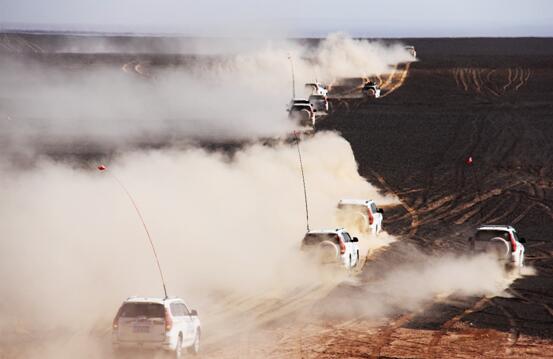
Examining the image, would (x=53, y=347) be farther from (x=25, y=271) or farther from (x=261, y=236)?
(x=261, y=236)

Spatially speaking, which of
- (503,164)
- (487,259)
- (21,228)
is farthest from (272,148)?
(21,228)

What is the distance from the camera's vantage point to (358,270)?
37.4 m

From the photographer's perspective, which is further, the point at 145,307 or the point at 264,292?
the point at 264,292

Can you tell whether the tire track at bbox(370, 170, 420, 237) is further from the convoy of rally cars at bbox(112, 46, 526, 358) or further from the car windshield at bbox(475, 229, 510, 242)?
the car windshield at bbox(475, 229, 510, 242)

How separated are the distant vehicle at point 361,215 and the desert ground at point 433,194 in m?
1.28

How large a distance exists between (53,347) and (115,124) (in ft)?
177

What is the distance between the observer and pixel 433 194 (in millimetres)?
57656

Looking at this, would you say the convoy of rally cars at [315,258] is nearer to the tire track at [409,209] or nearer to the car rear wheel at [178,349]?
the car rear wheel at [178,349]

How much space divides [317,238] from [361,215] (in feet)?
28.2

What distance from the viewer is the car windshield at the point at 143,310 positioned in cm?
2316

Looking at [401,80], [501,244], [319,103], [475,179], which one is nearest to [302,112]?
[319,103]

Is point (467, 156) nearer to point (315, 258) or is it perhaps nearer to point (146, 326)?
point (315, 258)

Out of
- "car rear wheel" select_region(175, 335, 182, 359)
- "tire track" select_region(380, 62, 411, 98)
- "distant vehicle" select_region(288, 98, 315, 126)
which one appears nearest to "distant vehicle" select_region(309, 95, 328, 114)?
"distant vehicle" select_region(288, 98, 315, 126)

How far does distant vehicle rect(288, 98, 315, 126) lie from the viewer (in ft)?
248
